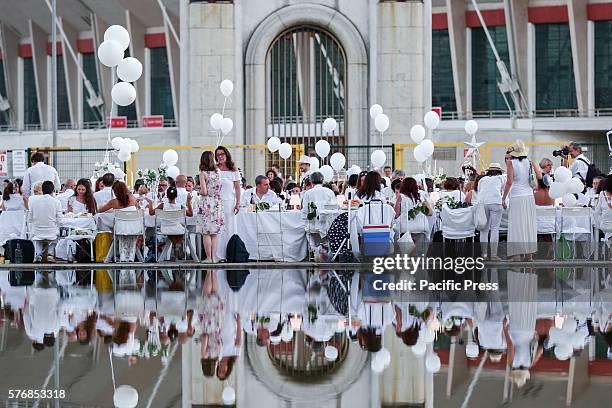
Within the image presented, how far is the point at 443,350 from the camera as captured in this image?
10242 millimetres

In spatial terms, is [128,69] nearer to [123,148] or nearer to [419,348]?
[123,148]

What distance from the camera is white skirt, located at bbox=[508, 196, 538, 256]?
1872 cm

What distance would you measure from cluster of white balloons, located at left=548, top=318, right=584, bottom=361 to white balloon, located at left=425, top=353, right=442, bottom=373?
963 mm

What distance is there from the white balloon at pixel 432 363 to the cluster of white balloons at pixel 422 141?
12.7m

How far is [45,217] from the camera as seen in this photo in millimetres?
19344

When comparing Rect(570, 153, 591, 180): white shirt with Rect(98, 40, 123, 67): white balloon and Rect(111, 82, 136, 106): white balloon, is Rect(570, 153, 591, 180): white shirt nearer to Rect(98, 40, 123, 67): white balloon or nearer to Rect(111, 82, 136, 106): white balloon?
Rect(111, 82, 136, 106): white balloon

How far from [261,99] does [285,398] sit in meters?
21.2

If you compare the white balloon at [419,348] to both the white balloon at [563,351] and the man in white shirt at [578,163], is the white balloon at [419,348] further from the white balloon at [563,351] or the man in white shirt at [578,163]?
the man in white shirt at [578,163]

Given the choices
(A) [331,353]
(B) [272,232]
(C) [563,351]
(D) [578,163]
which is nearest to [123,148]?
(B) [272,232]

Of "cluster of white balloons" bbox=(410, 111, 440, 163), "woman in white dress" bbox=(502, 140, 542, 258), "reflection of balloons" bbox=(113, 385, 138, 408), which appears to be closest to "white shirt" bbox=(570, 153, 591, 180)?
"cluster of white balloons" bbox=(410, 111, 440, 163)

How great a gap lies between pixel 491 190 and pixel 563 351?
367 inches

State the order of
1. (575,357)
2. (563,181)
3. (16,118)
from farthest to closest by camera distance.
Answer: (16,118)
(563,181)
(575,357)

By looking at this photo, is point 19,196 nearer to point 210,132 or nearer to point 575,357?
point 210,132

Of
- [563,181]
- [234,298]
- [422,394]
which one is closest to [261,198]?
[563,181]
